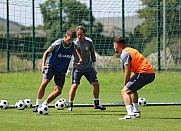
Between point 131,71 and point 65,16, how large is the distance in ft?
34.8

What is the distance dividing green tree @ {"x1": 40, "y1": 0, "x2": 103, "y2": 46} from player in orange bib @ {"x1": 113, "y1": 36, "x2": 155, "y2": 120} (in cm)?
947

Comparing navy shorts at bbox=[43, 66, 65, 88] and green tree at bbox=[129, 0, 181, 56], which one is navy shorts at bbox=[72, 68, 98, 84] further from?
green tree at bbox=[129, 0, 181, 56]

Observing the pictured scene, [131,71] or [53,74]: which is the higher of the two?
[131,71]

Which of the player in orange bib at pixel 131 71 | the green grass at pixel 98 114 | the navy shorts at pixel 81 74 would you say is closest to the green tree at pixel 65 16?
the green grass at pixel 98 114

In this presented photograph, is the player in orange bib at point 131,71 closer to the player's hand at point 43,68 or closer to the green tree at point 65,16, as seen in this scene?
the player's hand at point 43,68

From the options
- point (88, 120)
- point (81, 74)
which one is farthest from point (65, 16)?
point (88, 120)

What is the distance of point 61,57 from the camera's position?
580 inches

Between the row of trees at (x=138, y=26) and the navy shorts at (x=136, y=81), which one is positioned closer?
the navy shorts at (x=136, y=81)

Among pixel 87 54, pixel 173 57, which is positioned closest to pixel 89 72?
pixel 87 54

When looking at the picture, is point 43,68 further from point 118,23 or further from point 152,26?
point 152,26

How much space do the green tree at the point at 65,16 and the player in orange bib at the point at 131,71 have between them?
31.1 feet

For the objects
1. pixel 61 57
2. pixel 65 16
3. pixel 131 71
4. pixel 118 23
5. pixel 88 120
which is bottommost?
pixel 88 120

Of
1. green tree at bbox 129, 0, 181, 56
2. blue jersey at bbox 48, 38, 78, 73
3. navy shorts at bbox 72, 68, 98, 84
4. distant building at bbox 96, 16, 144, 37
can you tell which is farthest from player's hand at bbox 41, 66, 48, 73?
green tree at bbox 129, 0, 181, 56

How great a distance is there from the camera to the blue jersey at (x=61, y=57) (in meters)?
14.6
